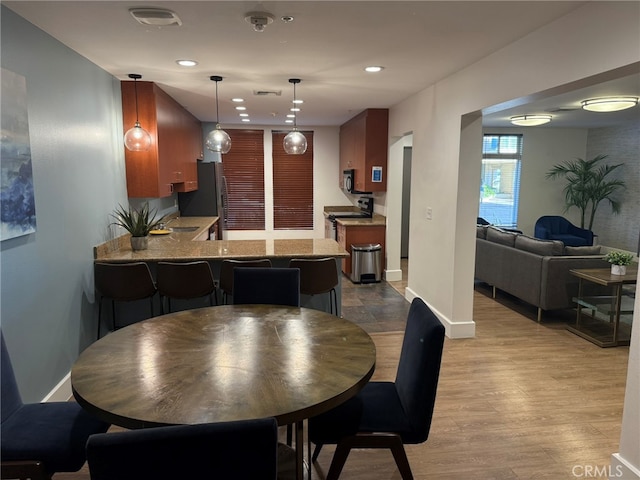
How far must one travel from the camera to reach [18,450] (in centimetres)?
159

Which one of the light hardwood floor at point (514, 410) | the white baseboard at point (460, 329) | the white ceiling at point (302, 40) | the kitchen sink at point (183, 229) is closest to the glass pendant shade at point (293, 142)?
the white ceiling at point (302, 40)

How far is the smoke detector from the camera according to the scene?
2279mm

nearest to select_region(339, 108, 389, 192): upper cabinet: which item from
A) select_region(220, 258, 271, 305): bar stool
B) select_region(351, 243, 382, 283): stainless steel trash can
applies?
select_region(351, 243, 382, 283): stainless steel trash can

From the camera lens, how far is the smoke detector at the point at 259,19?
2.28 meters

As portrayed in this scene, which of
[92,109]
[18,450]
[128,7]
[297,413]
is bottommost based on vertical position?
[18,450]

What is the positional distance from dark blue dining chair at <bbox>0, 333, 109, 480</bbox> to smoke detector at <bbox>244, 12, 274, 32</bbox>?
199 centimetres

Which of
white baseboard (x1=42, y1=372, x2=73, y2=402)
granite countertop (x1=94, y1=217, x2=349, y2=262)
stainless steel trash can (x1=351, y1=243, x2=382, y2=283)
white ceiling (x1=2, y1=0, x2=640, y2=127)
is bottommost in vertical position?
white baseboard (x1=42, y1=372, x2=73, y2=402)

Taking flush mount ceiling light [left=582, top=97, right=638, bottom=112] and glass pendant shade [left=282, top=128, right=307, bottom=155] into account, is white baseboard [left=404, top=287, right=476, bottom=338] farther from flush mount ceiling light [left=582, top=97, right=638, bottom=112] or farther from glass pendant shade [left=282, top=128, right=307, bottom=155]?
flush mount ceiling light [left=582, top=97, right=638, bottom=112]

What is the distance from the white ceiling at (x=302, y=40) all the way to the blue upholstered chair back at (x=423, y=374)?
64.9 inches

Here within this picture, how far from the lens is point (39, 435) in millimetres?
1660

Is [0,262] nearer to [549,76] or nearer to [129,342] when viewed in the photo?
[129,342]

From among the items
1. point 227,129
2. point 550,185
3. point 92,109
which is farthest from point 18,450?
point 550,185

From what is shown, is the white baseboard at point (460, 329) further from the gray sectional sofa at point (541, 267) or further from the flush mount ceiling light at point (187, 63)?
the flush mount ceiling light at point (187, 63)

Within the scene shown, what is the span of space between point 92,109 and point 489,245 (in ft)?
14.9
